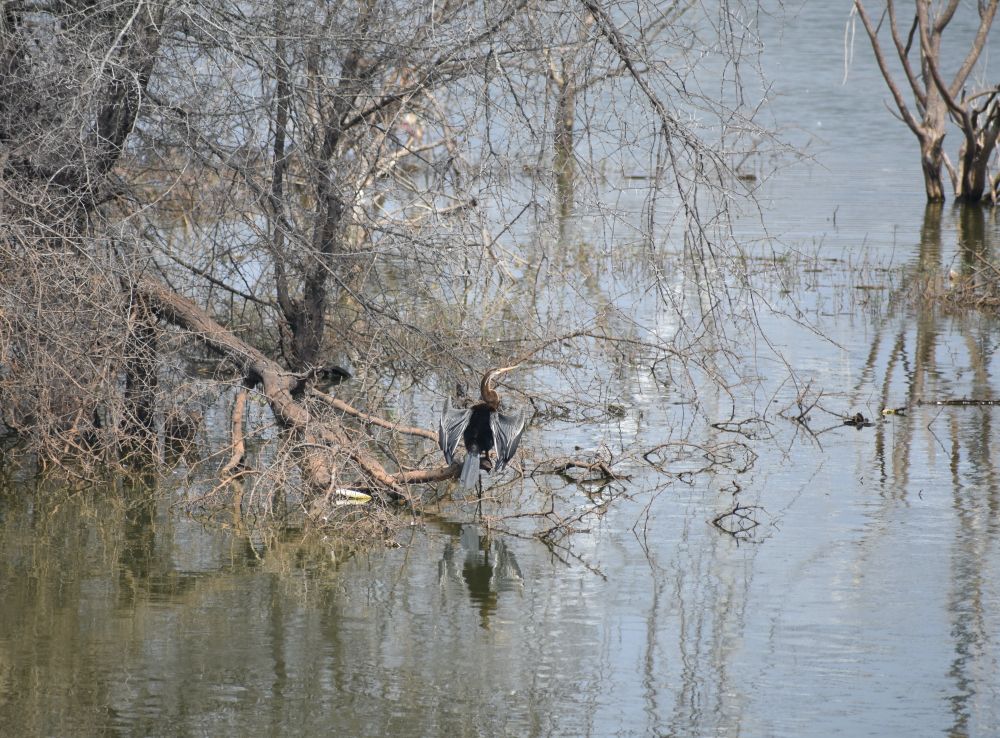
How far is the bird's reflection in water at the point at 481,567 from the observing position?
6734 millimetres

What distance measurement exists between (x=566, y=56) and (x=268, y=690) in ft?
12.1

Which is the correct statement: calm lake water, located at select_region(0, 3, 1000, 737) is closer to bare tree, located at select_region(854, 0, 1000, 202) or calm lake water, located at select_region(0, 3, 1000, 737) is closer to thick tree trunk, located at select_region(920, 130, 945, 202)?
bare tree, located at select_region(854, 0, 1000, 202)

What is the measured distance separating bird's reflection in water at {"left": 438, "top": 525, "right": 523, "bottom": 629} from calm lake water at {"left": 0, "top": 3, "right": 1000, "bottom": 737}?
0.06 ft

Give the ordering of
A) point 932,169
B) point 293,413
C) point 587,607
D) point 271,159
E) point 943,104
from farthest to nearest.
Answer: point 932,169 < point 943,104 < point 271,159 < point 293,413 < point 587,607

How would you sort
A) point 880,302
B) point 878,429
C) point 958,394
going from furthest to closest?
point 880,302
point 958,394
point 878,429

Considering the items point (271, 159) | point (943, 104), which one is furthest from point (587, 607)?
point (943, 104)

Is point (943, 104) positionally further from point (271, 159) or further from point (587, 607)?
point (587, 607)

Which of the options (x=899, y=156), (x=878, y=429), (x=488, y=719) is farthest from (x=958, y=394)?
(x=899, y=156)

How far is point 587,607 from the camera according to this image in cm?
655

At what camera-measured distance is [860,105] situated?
36.9 meters

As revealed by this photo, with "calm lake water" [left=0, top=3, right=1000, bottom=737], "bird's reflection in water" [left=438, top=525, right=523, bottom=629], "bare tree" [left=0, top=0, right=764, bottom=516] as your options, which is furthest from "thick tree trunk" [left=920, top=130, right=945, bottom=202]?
"bird's reflection in water" [left=438, top=525, right=523, bottom=629]

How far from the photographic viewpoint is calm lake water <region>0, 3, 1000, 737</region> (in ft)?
17.7

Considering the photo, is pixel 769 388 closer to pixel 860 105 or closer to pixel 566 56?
pixel 566 56

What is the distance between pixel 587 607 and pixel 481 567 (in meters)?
0.77
